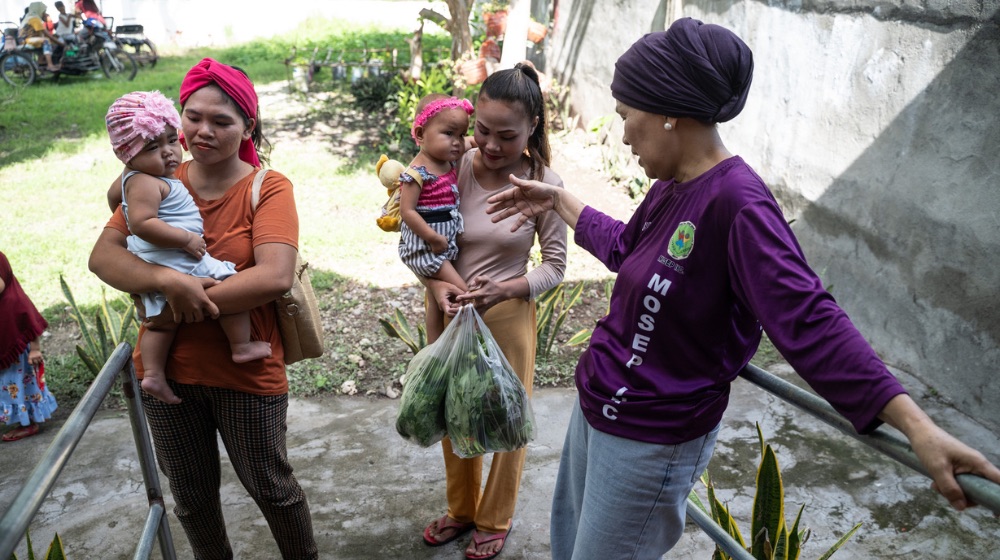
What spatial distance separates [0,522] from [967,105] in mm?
4284

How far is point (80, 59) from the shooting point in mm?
12938

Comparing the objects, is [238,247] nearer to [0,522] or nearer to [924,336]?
[0,522]

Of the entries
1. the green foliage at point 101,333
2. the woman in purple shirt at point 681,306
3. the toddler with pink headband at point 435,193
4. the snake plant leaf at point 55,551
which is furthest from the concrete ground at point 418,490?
the woman in purple shirt at point 681,306

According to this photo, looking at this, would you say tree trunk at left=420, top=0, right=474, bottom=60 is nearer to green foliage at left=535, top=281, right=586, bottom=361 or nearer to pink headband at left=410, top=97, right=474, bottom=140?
green foliage at left=535, top=281, right=586, bottom=361

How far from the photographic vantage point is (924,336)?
14.0 feet

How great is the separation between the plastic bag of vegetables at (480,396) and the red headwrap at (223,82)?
0.93 meters

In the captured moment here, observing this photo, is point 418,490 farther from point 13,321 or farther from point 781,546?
point 13,321

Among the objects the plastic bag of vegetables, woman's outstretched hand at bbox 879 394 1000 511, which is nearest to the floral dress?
the plastic bag of vegetables

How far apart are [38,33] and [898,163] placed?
14.0 metres

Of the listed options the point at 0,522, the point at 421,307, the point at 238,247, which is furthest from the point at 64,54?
the point at 0,522

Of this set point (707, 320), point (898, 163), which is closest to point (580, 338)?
point (898, 163)

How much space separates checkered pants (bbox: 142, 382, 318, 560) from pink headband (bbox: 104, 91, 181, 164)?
72cm

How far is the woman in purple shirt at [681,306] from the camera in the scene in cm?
146

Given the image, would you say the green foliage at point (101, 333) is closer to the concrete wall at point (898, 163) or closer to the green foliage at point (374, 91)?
the concrete wall at point (898, 163)
